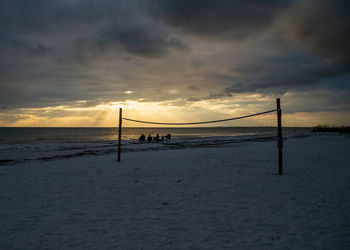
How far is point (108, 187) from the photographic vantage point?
6965mm

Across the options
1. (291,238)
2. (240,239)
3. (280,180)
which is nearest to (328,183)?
(280,180)

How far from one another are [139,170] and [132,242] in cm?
641

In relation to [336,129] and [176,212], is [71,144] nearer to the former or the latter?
[176,212]

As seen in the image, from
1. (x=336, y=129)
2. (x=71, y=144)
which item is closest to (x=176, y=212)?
(x=71, y=144)

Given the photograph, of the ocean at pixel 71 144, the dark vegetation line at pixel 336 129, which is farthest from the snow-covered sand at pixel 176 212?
the dark vegetation line at pixel 336 129

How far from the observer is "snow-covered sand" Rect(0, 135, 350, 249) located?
3.60 metres

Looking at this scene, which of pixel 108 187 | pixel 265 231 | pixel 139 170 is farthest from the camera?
pixel 139 170

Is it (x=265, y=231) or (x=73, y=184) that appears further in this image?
(x=73, y=184)

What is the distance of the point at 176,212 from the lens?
4.84 meters

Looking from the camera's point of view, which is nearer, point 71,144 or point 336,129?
point 71,144

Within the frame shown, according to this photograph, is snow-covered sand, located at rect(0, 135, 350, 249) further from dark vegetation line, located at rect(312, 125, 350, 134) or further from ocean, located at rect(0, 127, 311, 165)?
dark vegetation line, located at rect(312, 125, 350, 134)

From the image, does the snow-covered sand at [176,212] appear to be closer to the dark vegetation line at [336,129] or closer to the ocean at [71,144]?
the ocean at [71,144]

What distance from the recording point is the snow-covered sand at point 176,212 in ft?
11.8

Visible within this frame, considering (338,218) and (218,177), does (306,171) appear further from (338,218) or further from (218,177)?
(338,218)
